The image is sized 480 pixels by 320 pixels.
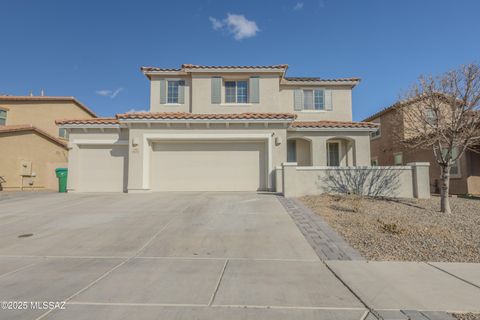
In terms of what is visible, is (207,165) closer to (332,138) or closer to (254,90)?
(254,90)

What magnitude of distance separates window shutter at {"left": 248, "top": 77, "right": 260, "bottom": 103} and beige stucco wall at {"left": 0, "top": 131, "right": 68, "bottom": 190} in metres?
15.1

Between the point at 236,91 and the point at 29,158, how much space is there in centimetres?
1493

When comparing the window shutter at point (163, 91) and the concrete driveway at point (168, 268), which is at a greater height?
the window shutter at point (163, 91)

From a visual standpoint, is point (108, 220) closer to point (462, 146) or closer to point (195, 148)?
point (195, 148)

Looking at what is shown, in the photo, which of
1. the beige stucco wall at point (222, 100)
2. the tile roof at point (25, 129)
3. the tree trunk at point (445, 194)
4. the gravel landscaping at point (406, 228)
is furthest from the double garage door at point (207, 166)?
the tile roof at point (25, 129)

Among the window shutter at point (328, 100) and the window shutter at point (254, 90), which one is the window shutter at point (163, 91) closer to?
the window shutter at point (254, 90)

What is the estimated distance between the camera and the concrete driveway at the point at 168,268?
2.75 meters

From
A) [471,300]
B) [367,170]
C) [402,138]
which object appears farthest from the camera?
[367,170]

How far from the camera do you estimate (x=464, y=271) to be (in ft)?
12.2

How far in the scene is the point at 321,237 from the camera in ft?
17.3

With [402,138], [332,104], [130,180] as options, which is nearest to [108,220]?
[130,180]

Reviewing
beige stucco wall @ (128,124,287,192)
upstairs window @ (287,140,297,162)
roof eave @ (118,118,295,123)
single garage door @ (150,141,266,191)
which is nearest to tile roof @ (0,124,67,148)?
roof eave @ (118,118,295,123)

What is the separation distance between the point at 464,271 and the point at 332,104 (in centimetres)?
1323

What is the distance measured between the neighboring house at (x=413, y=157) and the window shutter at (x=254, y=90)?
6.88m
